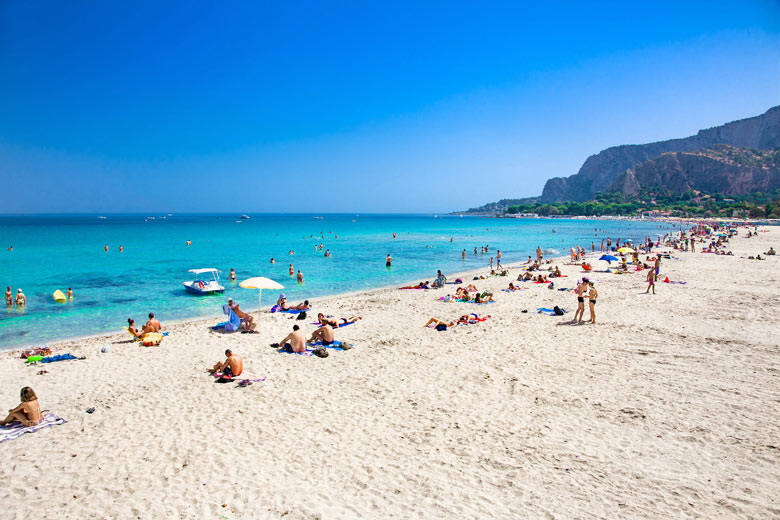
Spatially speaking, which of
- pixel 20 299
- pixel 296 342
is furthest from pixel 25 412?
pixel 20 299

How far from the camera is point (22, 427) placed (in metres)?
6.77

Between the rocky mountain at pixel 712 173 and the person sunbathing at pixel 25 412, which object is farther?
the rocky mountain at pixel 712 173

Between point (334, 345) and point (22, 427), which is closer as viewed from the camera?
point (22, 427)

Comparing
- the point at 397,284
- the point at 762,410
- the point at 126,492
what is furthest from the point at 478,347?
the point at 397,284

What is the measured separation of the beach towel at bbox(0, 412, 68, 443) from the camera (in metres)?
6.48

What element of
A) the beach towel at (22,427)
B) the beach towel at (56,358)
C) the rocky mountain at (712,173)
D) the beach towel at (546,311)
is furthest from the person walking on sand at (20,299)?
the rocky mountain at (712,173)

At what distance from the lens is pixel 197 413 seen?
7461 millimetres

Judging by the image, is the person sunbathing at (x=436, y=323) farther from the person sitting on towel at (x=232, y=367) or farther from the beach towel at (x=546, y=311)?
the person sitting on towel at (x=232, y=367)

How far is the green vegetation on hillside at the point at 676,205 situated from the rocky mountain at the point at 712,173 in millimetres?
5254

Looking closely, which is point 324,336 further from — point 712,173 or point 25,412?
point 712,173

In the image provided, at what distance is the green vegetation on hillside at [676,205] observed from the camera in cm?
11135

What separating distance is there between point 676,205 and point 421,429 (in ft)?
570

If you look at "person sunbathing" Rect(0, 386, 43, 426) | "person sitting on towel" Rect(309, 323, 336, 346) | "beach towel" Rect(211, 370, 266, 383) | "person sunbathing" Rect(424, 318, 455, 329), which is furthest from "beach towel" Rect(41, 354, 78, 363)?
"person sunbathing" Rect(424, 318, 455, 329)

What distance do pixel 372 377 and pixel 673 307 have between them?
12431mm
